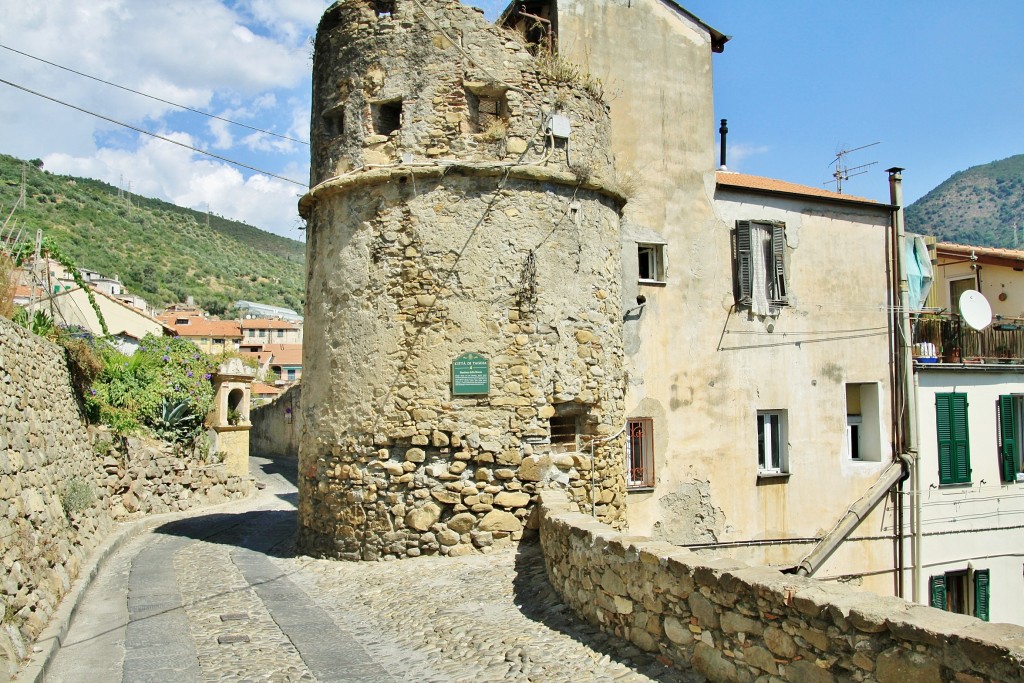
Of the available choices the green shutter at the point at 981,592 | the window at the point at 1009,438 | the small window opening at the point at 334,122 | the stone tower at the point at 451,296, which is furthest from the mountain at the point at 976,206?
the small window opening at the point at 334,122

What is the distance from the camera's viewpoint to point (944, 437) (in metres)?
14.8

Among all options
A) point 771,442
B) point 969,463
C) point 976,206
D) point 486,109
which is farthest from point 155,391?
point 976,206

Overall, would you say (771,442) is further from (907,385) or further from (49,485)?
(49,485)

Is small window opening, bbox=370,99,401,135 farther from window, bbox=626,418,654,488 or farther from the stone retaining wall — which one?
window, bbox=626,418,654,488

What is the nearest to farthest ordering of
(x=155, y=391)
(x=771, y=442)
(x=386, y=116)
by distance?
(x=386, y=116)
(x=771, y=442)
(x=155, y=391)

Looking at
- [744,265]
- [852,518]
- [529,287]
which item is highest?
[744,265]

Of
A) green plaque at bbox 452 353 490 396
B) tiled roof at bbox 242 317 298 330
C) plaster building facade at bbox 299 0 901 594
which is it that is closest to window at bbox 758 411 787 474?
plaster building facade at bbox 299 0 901 594

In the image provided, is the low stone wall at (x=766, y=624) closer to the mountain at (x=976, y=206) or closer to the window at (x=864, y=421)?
the window at (x=864, y=421)

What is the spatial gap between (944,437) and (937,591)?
2.81m

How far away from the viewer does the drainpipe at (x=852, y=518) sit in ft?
44.5

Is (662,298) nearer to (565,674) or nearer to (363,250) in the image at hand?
(363,250)

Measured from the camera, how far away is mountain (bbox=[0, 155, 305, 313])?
57750 mm

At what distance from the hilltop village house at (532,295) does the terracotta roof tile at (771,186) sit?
29cm

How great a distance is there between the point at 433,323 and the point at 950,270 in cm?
1355
